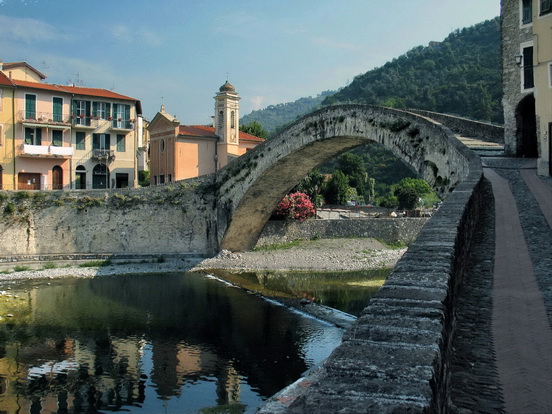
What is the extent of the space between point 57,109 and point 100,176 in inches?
178

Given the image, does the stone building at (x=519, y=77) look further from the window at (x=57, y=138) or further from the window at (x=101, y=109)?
the window at (x=57, y=138)

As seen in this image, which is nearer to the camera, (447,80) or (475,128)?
(475,128)

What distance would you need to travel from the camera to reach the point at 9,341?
1410 centimetres

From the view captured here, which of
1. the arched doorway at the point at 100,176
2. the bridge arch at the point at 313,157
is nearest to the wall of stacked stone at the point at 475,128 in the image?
the bridge arch at the point at 313,157

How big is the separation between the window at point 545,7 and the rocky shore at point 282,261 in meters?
16.2

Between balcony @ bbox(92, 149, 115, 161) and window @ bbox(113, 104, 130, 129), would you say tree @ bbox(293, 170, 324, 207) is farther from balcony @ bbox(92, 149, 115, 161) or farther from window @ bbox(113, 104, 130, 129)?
balcony @ bbox(92, 149, 115, 161)

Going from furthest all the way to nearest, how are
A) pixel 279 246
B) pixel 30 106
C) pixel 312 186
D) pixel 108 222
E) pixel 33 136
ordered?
pixel 312 186
pixel 279 246
pixel 30 106
pixel 33 136
pixel 108 222

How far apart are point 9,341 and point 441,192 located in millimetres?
12545

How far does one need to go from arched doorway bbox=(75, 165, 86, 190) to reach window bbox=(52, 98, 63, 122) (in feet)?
9.66

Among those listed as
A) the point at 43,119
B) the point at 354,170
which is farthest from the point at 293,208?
the point at 354,170

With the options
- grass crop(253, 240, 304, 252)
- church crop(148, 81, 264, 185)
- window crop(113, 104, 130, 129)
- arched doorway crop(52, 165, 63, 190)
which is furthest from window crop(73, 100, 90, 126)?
grass crop(253, 240, 304, 252)

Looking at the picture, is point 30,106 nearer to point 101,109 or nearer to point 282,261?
point 101,109

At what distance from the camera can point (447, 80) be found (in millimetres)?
Result: 67688

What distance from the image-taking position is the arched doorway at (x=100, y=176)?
32219 mm
